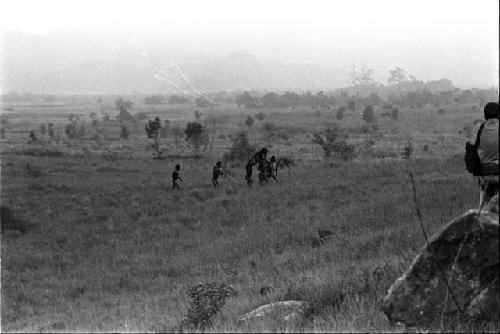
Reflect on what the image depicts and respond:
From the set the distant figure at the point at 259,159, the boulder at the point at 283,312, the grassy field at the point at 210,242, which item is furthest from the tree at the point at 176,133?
the boulder at the point at 283,312

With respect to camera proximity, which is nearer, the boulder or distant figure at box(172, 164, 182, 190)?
the boulder

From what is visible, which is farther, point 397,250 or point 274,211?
point 274,211

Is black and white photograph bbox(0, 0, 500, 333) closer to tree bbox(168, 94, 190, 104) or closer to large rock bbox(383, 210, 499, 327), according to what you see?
large rock bbox(383, 210, 499, 327)

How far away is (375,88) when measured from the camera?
595ft

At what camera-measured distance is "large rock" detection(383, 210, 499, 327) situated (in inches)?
194

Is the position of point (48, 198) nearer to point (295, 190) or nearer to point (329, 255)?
point (295, 190)

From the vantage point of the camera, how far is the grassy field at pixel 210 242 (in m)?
7.32

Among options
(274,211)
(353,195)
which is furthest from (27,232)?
(353,195)

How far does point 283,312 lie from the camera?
20.2 ft

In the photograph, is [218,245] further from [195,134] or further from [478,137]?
[195,134]

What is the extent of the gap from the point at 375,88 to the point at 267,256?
17480 cm

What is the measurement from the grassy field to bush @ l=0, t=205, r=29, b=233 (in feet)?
0.74

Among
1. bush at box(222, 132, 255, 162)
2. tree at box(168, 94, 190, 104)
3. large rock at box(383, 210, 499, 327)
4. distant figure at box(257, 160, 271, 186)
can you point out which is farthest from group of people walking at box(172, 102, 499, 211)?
tree at box(168, 94, 190, 104)

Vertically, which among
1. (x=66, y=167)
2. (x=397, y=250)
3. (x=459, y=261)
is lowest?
(x=66, y=167)
